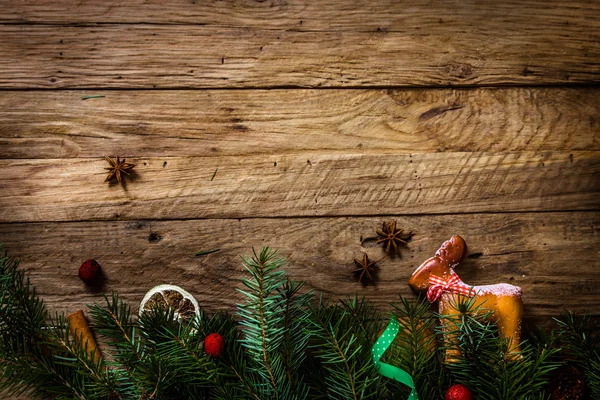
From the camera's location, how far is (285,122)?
116cm

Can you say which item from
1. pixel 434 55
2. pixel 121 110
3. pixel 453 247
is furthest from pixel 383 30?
pixel 121 110

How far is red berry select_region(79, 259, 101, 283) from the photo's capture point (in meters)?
1.09

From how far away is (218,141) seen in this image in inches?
45.6

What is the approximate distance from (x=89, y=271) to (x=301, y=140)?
0.56 m

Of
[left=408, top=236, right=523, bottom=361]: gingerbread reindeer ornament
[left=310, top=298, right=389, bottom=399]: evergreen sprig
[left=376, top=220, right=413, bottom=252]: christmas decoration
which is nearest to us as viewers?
[left=310, top=298, right=389, bottom=399]: evergreen sprig

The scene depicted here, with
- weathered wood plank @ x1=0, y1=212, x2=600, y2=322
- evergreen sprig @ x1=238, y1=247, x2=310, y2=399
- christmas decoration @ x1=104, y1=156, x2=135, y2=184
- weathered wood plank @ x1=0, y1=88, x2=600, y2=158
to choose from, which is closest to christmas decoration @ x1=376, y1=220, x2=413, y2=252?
weathered wood plank @ x1=0, y1=212, x2=600, y2=322

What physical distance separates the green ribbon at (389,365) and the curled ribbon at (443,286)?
0.13 meters

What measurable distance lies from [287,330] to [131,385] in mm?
316

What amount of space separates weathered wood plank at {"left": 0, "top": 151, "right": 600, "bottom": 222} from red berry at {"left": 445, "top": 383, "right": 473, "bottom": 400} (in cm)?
41

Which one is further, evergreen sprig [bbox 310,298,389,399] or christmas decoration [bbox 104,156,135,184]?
christmas decoration [bbox 104,156,135,184]

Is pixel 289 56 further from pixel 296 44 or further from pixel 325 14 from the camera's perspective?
pixel 325 14

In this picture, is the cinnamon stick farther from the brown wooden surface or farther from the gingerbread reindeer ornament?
the gingerbread reindeer ornament

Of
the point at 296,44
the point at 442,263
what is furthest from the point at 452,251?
the point at 296,44

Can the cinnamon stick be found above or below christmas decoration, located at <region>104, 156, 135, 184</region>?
below
